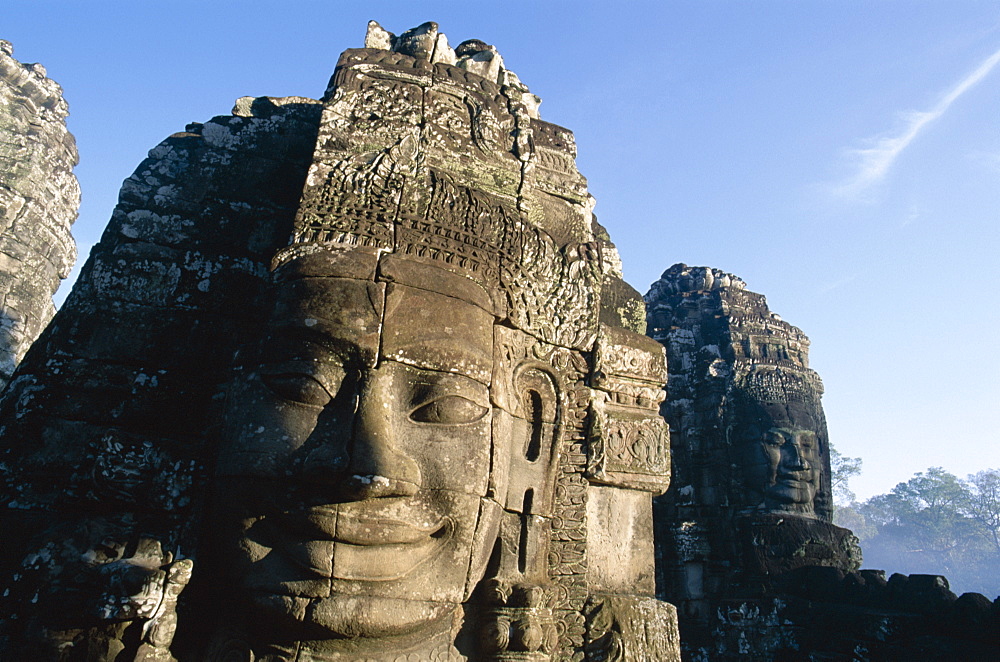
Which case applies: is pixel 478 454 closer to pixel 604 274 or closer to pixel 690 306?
pixel 604 274

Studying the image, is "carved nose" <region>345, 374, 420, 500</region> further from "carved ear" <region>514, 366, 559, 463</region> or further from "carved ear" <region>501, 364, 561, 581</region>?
"carved ear" <region>514, 366, 559, 463</region>

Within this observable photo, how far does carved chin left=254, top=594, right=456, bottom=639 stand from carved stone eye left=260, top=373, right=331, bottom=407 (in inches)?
29.1

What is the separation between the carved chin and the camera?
8.22 feet

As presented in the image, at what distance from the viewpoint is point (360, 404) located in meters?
2.77

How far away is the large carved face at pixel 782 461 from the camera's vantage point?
9.77 m

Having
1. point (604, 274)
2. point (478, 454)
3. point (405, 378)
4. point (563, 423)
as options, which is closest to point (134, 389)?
point (405, 378)

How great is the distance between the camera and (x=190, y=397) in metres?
3.31

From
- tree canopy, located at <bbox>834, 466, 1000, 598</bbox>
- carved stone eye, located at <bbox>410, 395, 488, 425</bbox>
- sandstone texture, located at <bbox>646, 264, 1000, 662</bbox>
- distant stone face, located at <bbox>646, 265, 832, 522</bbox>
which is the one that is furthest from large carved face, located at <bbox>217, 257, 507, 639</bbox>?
tree canopy, located at <bbox>834, 466, 1000, 598</bbox>

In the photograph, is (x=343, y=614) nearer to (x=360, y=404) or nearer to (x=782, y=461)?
(x=360, y=404)

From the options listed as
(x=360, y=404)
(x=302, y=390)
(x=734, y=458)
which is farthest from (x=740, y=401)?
(x=302, y=390)

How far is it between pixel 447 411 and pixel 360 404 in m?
0.37

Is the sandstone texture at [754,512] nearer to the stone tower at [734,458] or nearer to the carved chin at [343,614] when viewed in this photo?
the stone tower at [734,458]

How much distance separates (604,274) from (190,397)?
2.43 metres

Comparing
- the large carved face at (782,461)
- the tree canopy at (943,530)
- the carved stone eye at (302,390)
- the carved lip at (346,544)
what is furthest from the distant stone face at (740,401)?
the tree canopy at (943,530)
